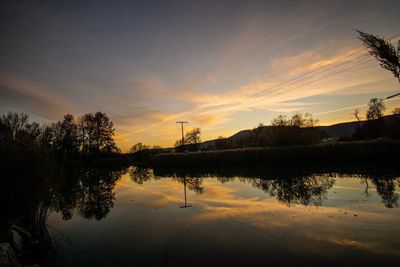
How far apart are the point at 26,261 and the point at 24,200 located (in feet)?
6.52

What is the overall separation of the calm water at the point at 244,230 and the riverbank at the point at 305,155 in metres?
14.4

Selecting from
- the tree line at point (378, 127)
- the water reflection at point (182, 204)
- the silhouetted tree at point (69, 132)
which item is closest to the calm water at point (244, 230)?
the water reflection at point (182, 204)

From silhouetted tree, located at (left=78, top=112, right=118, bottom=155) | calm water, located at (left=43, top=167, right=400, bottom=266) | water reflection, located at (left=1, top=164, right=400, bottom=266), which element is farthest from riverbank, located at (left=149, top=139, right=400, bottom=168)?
silhouetted tree, located at (left=78, top=112, right=118, bottom=155)

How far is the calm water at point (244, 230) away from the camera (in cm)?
612

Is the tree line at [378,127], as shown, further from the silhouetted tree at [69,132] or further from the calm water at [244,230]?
the silhouetted tree at [69,132]

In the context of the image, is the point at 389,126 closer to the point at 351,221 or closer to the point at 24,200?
the point at 351,221

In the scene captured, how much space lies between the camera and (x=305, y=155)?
3131 centimetres

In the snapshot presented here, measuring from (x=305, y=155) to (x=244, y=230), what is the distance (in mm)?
26127

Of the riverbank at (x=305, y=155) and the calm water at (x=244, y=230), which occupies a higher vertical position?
the riverbank at (x=305, y=155)

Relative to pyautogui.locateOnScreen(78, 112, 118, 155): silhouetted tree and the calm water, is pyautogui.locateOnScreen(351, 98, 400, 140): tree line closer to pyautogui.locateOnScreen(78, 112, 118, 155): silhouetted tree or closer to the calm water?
the calm water

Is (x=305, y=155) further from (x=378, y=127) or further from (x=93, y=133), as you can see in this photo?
(x=93, y=133)

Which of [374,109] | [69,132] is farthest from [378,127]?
[69,132]

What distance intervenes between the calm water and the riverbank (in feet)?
47.3

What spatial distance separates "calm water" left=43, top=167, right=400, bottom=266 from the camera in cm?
612
